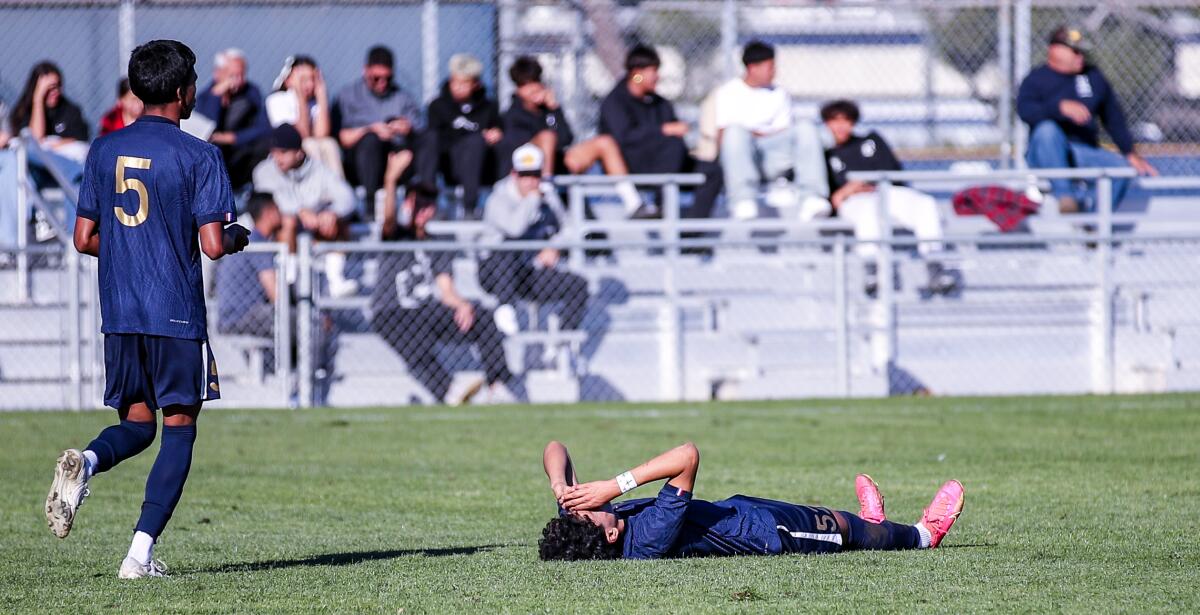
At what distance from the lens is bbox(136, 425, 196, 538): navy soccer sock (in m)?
5.73

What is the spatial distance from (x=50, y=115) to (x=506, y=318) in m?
5.01

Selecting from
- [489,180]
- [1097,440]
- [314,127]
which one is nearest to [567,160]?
[489,180]

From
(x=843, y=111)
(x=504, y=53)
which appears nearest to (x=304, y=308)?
(x=504, y=53)

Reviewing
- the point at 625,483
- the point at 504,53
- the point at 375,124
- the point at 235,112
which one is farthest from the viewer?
the point at 504,53

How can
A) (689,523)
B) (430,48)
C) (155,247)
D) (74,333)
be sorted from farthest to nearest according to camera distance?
(430,48)
(74,333)
(689,523)
(155,247)

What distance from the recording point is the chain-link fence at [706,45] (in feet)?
52.5

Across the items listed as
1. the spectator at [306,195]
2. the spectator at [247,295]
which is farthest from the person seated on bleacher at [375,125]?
the spectator at [247,295]

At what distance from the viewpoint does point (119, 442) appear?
5.75 m

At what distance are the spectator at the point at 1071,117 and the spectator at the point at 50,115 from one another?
28.1ft

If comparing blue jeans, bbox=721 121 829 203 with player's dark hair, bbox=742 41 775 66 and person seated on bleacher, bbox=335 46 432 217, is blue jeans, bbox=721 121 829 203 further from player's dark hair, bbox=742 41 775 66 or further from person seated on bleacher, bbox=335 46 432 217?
person seated on bleacher, bbox=335 46 432 217

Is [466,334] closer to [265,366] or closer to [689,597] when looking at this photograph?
[265,366]

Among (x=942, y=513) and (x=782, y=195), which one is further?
(x=782, y=195)

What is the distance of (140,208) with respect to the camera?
5.68 m

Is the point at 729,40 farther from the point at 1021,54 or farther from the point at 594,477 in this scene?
the point at 594,477
